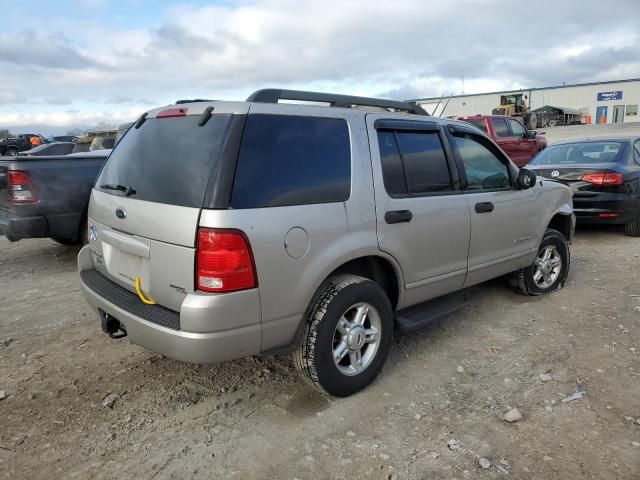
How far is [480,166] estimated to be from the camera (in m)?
4.10

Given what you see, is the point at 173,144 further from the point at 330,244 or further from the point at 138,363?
the point at 138,363

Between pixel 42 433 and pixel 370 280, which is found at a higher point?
pixel 370 280

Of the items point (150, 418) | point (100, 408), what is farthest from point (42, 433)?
point (150, 418)

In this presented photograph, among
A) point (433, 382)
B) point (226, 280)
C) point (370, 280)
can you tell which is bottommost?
point (433, 382)

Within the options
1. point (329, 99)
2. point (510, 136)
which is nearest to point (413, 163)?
point (329, 99)

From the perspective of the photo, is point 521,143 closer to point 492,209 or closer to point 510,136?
point 510,136

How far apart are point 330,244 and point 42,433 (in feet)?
6.45

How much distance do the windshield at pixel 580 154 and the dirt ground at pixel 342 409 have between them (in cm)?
379

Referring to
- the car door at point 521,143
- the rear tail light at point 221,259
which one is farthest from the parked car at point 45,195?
the car door at point 521,143

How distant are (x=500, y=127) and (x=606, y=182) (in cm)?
696

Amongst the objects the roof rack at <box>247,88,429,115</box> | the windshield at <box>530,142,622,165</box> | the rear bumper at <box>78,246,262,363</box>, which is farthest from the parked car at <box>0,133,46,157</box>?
the rear bumper at <box>78,246,262,363</box>

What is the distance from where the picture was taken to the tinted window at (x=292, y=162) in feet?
8.48

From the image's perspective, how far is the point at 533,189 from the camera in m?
4.54

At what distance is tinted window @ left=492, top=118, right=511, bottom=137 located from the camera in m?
13.4
